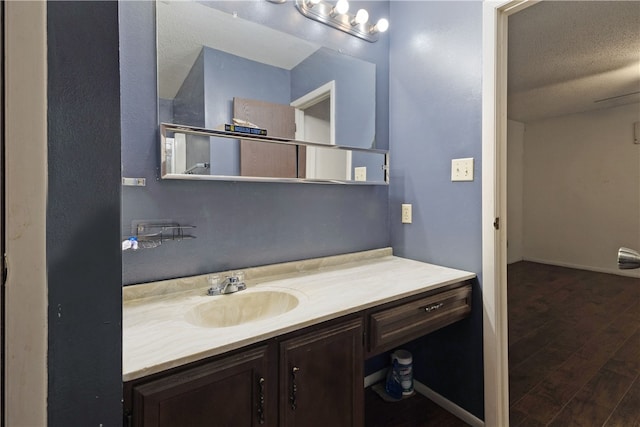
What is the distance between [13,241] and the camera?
39cm

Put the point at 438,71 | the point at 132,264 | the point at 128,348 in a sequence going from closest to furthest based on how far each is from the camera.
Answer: the point at 128,348 < the point at 132,264 < the point at 438,71

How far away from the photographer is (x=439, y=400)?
1.69 metres

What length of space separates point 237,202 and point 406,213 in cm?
97

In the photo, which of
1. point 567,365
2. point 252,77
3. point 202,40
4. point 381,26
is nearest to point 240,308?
point 252,77

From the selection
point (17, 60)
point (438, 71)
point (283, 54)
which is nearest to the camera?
point (17, 60)

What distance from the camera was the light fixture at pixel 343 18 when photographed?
1587 mm

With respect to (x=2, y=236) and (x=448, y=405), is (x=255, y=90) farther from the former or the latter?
(x=448, y=405)

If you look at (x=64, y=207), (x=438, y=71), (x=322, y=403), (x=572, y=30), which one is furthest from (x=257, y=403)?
(x=572, y=30)

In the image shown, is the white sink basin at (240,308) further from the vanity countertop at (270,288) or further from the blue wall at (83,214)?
the blue wall at (83,214)

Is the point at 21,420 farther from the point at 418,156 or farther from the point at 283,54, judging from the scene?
the point at 418,156

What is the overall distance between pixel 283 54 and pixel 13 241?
140 cm

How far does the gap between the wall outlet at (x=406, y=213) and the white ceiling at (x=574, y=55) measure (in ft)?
4.93

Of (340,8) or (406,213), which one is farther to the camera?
(406,213)

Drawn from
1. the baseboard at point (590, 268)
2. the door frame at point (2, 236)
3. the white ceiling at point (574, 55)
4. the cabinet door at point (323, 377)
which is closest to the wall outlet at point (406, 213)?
the cabinet door at point (323, 377)
